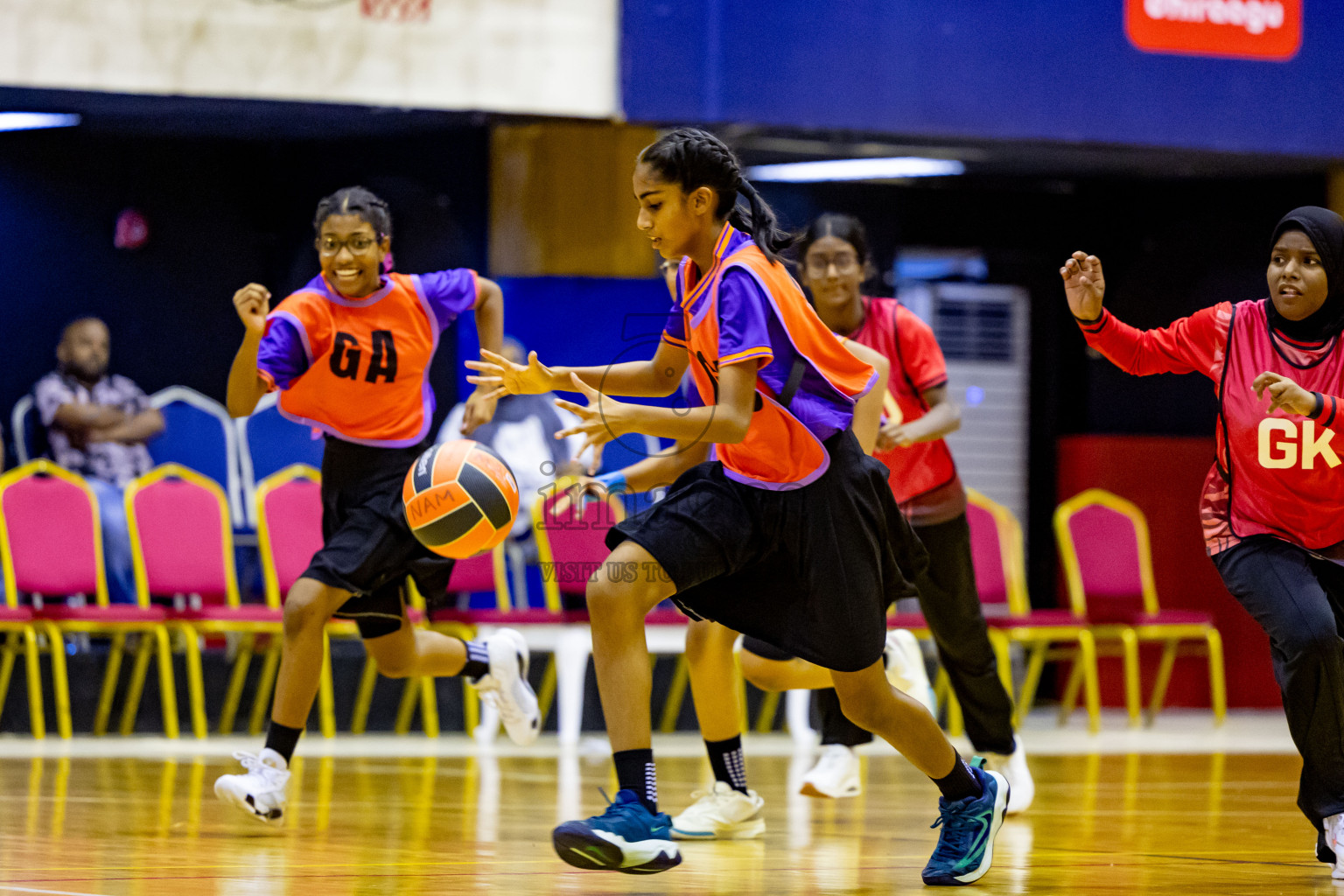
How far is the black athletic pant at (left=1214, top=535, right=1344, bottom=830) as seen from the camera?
13.9 ft

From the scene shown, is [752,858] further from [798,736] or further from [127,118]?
[127,118]

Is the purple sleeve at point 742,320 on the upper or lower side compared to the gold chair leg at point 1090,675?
upper

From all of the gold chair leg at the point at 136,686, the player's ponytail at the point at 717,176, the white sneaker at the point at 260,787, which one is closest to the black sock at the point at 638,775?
the player's ponytail at the point at 717,176

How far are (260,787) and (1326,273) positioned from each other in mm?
3238

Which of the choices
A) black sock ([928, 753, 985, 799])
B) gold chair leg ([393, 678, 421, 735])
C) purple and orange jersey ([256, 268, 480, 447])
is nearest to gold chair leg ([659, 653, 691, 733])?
gold chair leg ([393, 678, 421, 735])

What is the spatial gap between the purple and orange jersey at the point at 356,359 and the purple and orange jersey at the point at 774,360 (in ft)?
5.72

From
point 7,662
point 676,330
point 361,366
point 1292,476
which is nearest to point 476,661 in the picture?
point 361,366

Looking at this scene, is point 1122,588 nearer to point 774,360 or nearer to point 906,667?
point 906,667

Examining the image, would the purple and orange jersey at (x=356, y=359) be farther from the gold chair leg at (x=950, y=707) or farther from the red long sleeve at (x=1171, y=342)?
the gold chair leg at (x=950, y=707)

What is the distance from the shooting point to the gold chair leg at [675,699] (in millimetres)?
8820

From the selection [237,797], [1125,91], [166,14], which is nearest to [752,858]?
[237,797]

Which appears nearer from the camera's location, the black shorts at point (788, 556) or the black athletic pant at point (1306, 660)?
the black shorts at point (788, 556)

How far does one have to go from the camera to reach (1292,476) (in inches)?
174

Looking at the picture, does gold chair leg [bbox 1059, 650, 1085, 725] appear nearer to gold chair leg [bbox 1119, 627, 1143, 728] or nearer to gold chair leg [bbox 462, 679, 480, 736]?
gold chair leg [bbox 1119, 627, 1143, 728]
